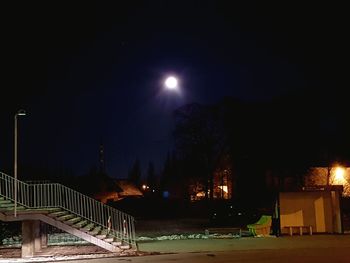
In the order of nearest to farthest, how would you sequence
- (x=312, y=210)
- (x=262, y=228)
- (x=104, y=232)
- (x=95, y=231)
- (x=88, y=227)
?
1. (x=95, y=231)
2. (x=88, y=227)
3. (x=104, y=232)
4. (x=262, y=228)
5. (x=312, y=210)

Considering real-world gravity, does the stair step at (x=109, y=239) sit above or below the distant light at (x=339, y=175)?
below

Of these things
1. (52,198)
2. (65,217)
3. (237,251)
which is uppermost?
(52,198)

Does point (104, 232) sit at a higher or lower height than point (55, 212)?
lower

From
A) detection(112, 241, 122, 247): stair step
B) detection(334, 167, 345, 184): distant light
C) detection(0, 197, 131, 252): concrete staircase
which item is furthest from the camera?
detection(334, 167, 345, 184): distant light

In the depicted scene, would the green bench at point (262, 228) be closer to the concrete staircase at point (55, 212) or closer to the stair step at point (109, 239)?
the concrete staircase at point (55, 212)

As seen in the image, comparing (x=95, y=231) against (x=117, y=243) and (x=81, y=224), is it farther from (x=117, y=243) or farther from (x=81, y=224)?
(x=117, y=243)

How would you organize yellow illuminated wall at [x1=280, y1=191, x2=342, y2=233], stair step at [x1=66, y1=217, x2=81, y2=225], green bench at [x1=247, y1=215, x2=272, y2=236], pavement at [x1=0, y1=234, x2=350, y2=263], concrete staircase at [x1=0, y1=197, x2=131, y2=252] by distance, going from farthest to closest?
1. yellow illuminated wall at [x1=280, y1=191, x2=342, y2=233]
2. green bench at [x1=247, y1=215, x2=272, y2=236]
3. stair step at [x1=66, y1=217, x2=81, y2=225]
4. concrete staircase at [x1=0, y1=197, x2=131, y2=252]
5. pavement at [x1=0, y1=234, x2=350, y2=263]

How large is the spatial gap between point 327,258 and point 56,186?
37.5ft

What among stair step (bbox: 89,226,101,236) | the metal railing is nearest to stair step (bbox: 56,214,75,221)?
the metal railing

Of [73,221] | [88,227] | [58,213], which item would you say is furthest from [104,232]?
[58,213]

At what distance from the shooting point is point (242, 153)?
4031cm

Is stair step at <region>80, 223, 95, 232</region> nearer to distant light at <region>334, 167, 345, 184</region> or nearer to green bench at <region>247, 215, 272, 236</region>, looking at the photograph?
green bench at <region>247, 215, 272, 236</region>

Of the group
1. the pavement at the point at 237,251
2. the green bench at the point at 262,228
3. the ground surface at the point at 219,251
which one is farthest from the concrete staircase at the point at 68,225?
the green bench at the point at 262,228

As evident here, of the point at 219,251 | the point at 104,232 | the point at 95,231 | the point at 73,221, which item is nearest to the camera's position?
Answer: the point at 219,251
